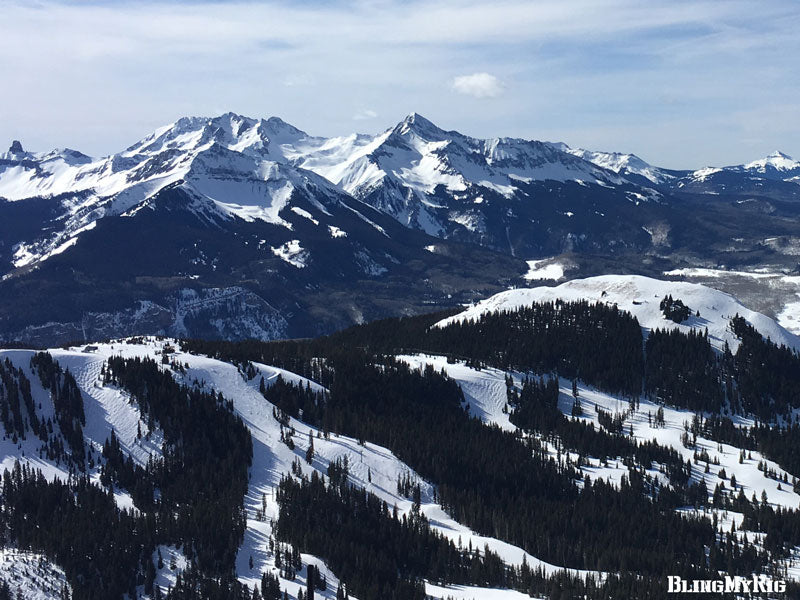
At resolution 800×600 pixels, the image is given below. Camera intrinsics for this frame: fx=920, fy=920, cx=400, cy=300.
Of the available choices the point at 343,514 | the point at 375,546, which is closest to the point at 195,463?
the point at 343,514

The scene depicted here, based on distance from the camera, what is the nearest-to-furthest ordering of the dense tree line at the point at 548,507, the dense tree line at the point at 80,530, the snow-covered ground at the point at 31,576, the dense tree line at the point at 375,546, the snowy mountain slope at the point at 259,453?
the snow-covered ground at the point at 31,576 < the dense tree line at the point at 80,530 < the dense tree line at the point at 375,546 < the snowy mountain slope at the point at 259,453 < the dense tree line at the point at 548,507

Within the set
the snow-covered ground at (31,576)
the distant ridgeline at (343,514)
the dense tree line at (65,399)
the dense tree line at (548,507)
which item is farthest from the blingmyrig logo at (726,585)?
the dense tree line at (65,399)

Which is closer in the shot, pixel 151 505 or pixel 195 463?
pixel 151 505

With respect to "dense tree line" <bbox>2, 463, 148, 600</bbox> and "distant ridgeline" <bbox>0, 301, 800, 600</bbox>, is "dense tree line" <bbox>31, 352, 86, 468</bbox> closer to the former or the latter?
"distant ridgeline" <bbox>0, 301, 800, 600</bbox>

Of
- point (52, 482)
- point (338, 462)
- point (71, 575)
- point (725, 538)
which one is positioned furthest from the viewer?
point (338, 462)

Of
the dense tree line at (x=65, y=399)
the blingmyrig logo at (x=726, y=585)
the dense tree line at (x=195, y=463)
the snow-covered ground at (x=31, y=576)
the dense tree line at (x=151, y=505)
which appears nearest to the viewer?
the snow-covered ground at (x=31, y=576)

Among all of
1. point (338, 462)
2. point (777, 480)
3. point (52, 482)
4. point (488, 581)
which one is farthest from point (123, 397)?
point (777, 480)

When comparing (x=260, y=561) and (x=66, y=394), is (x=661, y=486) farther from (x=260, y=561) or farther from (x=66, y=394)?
(x=66, y=394)

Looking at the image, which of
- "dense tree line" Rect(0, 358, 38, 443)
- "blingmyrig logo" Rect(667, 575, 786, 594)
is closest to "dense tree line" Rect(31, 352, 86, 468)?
"dense tree line" Rect(0, 358, 38, 443)

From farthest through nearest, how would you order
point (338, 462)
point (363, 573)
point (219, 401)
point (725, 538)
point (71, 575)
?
1. point (219, 401)
2. point (338, 462)
3. point (725, 538)
4. point (363, 573)
5. point (71, 575)

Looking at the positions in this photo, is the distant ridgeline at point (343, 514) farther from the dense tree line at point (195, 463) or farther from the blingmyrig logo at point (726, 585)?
the blingmyrig logo at point (726, 585)

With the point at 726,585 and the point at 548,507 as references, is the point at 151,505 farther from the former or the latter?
the point at 726,585
